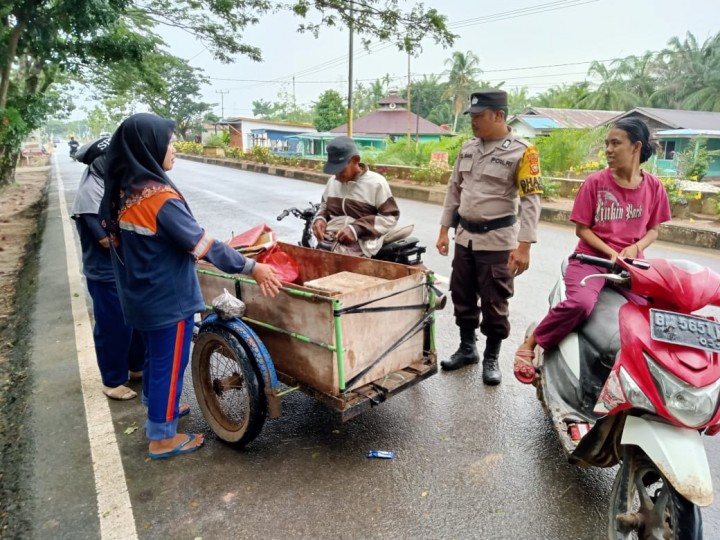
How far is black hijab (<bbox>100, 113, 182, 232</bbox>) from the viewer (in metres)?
→ 2.38

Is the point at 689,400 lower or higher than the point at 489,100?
lower

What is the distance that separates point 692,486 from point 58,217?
12.0 meters

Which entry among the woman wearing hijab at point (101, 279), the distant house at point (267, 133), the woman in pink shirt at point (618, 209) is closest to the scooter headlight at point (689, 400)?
the woman in pink shirt at point (618, 209)

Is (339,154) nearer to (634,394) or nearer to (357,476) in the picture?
(357,476)

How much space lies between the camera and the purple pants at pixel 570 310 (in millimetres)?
2494

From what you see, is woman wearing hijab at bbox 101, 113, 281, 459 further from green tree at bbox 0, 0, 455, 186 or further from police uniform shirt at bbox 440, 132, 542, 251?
green tree at bbox 0, 0, 455, 186

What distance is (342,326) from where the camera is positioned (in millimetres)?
2469

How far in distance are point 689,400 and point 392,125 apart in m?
40.7

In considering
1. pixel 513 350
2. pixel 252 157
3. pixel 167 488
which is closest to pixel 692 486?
pixel 167 488

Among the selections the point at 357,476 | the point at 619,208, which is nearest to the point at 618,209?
the point at 619,208

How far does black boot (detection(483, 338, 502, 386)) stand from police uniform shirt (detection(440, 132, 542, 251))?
68 centimetres

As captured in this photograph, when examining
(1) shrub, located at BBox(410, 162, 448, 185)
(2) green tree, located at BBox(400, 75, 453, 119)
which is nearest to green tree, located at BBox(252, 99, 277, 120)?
(2) green tree, located at BBox(400, 75, 453, 119)

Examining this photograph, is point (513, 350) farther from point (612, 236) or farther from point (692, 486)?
point (692, 486)

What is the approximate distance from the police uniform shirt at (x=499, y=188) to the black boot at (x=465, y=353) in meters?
0.71
